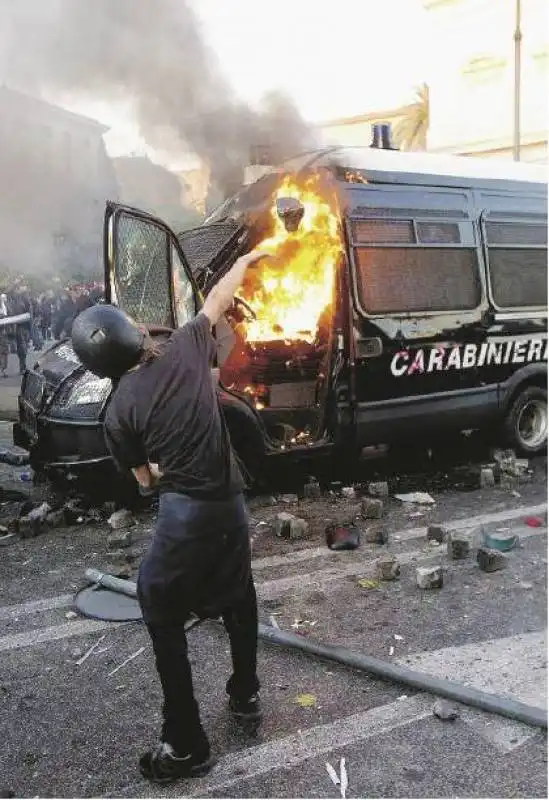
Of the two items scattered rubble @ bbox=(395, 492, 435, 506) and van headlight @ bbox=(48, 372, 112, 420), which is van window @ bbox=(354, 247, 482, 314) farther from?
van headlight @ bbox=(48, 372, 112, 420)

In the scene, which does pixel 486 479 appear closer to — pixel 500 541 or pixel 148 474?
pixel 500 541

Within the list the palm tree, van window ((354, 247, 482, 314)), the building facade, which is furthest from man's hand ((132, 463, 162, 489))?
the palm tree

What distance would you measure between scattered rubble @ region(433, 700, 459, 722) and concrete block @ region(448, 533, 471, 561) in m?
1.72

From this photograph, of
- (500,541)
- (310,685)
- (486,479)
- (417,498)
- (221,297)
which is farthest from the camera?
(486,479)

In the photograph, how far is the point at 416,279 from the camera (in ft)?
21.0

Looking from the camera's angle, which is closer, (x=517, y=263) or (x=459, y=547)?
(x=459, y=547)

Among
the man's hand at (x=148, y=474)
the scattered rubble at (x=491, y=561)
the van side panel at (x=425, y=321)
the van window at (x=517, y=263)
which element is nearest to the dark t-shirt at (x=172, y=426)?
the man's hand at (x=148, y=474)

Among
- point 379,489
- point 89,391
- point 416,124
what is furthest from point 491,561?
point 416,124

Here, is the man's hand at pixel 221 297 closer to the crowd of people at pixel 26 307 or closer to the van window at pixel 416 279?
the van window at pixel 416 279

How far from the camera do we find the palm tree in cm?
2166

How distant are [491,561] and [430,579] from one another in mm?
461

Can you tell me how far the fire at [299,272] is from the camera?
5922 millimetres

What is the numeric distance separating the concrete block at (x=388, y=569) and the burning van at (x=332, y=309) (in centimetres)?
170

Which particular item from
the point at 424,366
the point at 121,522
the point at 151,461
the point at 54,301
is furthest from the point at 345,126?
the point at 151,461
